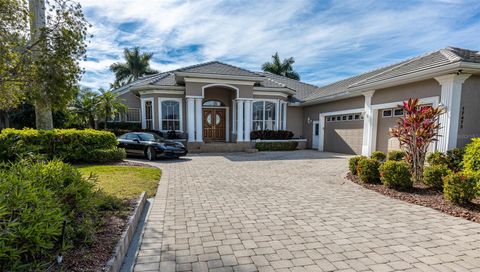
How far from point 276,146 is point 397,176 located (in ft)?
34.3

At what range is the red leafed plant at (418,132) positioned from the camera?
6410 mm

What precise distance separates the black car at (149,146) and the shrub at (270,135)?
599 cm

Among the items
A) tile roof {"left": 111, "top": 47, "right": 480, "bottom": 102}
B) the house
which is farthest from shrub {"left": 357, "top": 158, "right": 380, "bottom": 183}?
tile roof {"left": 111, "top": 47, "right": 480, "bottom": 102}

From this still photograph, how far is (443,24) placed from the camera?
8164 mm

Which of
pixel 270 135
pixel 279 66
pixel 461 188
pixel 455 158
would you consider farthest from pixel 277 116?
pixel 279 66

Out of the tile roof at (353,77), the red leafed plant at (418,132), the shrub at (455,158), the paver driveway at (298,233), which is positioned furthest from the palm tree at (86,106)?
the shrub at (455,158)

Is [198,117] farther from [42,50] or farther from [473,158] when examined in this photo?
[473,158]

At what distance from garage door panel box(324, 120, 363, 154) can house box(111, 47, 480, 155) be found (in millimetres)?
57

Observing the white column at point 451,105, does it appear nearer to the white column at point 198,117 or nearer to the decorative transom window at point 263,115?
the decorative transom window at point 263,115

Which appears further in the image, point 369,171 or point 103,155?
point 103,155

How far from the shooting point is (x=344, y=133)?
48.2ft

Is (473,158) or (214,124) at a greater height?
(214,124)

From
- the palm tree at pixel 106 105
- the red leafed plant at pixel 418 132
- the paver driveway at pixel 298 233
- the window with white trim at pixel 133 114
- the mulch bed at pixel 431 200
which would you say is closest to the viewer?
the paver driveway at pixel 298 233

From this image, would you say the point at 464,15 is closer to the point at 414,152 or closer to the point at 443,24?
the point at 443,24
